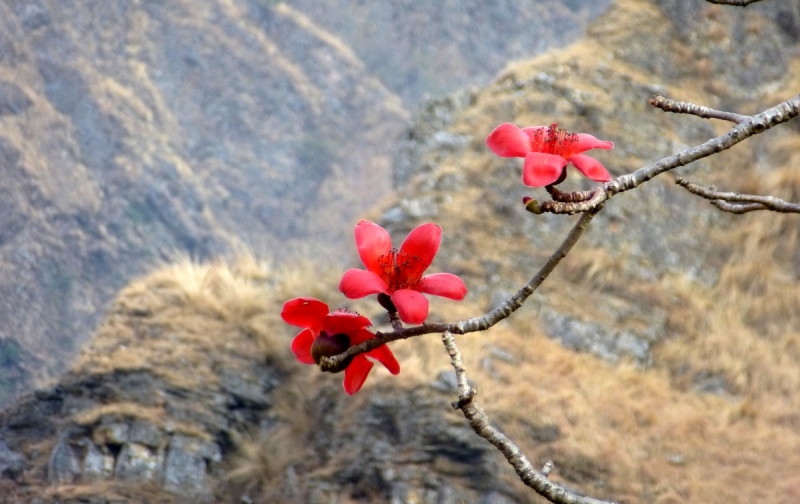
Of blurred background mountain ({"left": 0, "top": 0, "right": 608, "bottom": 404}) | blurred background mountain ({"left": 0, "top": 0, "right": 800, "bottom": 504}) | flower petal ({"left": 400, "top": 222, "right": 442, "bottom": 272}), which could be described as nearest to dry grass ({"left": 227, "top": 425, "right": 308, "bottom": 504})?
blurred background mountain ({"left": 0, "top": 0, "right": 800, "bottom": 504})

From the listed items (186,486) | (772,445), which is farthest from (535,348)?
(186,486)

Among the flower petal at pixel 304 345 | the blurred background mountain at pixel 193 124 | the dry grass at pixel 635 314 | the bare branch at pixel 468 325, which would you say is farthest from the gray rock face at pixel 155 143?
the bare branch at pixel 468 325

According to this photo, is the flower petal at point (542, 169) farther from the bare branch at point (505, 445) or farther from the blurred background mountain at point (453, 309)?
the blurred background mountain at point (453, 309)

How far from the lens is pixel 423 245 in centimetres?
103

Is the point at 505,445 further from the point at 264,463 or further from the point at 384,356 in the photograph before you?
the point at 264,463

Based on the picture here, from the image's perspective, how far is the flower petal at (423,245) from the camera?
1.01 metres

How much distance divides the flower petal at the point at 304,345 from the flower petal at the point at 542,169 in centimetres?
36

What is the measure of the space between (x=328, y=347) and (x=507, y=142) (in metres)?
0.33

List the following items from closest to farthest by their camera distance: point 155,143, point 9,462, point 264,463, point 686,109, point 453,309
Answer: point 686,109, point 9,462, point 264,463, point 453,309, point 155,143

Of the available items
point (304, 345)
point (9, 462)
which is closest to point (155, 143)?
point (9, 462)

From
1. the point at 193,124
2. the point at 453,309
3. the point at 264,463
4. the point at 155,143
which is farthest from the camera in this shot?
the point at 193,124

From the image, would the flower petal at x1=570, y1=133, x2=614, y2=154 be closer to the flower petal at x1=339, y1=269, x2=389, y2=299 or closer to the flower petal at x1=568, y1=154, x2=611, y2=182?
the flower petal at x1=568, y1=154, x2=611, y2=182

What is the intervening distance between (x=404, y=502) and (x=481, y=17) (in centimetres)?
1423

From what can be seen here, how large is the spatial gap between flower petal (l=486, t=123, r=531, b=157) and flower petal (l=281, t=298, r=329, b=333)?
0.28 m
